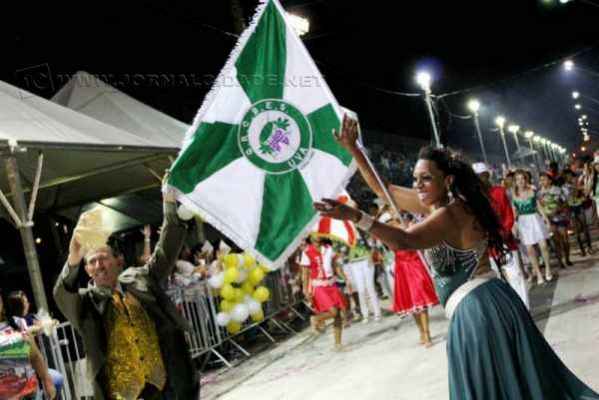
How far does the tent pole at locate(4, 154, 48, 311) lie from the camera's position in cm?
750

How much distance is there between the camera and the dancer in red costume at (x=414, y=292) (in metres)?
8.60

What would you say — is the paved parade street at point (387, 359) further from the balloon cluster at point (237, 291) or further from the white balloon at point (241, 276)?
the white balloon at point (241, 276)

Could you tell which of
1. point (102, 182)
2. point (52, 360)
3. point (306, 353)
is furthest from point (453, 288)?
point (102, 182)

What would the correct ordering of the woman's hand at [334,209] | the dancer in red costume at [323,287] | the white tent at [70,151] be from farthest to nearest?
the dancer in red costume at [323,287]
the white tent at [70,151]
the woman's hand at [334,209]

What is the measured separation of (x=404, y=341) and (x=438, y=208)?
235 inches

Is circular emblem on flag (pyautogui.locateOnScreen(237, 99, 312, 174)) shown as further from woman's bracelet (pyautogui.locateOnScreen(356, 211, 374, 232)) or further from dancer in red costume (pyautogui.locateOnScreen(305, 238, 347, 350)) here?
dancer in red costume (pyautogui.locateOnScreen(305, 238, 347, 350))

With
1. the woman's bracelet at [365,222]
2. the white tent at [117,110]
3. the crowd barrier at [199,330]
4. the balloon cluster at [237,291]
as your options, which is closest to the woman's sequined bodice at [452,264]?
the woman's bracelet at [365,222]

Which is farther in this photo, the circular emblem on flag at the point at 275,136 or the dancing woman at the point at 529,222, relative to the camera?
the dancing woman at the point at 529,222

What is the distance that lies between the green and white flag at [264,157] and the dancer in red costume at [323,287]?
237 inches

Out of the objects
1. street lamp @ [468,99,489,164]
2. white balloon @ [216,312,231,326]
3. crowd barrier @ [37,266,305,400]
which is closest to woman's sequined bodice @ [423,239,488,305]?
crowd barrier @ [37,266,305,400]

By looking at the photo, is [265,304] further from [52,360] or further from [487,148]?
[487,148]

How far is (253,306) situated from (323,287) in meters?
1.36

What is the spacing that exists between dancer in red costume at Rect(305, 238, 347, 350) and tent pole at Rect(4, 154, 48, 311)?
4.21 meters

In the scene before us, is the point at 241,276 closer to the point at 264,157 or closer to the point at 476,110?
the point at 264,157
